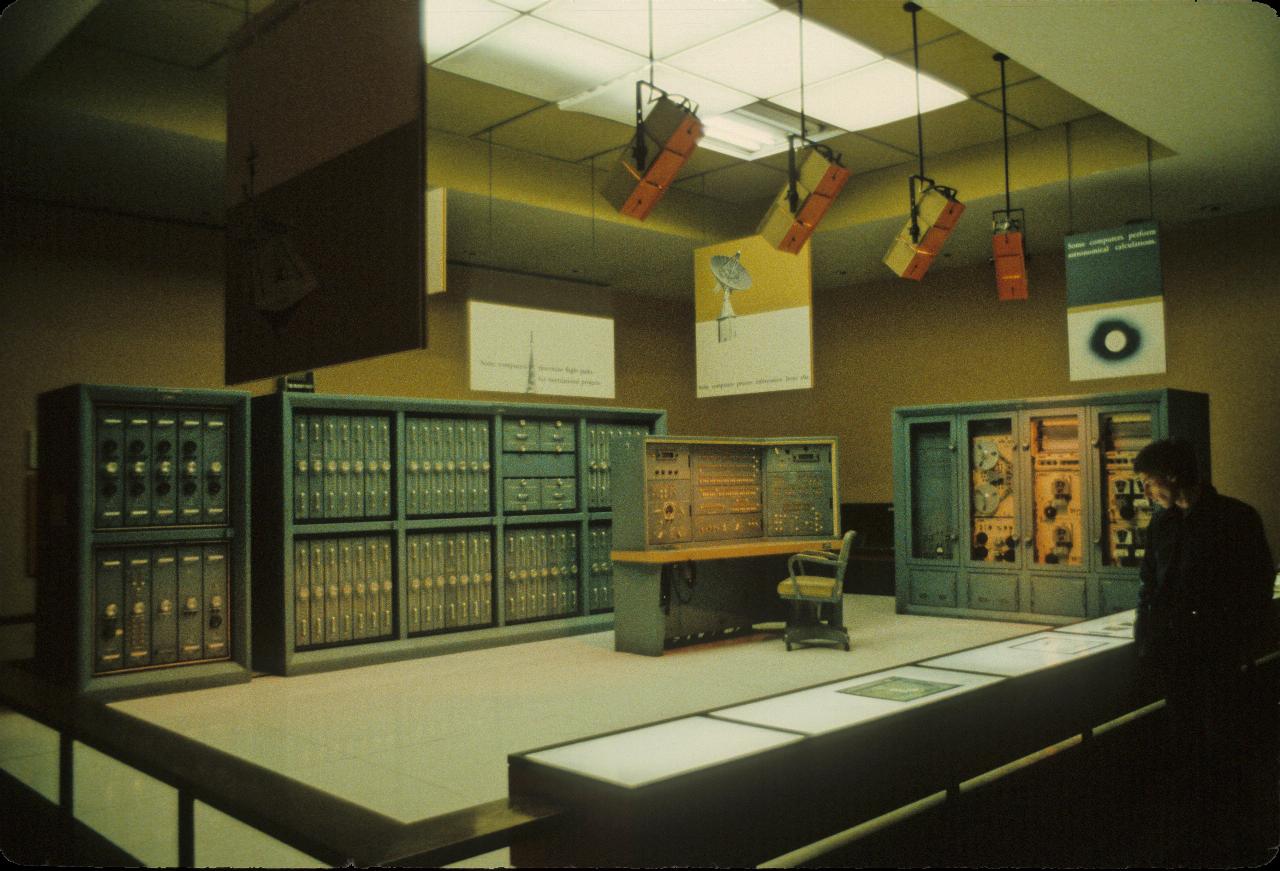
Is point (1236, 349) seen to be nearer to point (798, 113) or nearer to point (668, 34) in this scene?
point (798, 113)

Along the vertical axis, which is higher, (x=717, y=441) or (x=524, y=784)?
(x=717, y=441)

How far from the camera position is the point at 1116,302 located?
6438 mm

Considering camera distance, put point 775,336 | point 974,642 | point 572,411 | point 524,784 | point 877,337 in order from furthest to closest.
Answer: point 877,337
point 572,411
point 974,642
point 775,336
point 524,784

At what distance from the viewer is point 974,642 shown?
706 centimetres

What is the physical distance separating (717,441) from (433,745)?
3.41 meters

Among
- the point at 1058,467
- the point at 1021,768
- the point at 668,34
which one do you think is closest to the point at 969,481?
the point at 1058,467

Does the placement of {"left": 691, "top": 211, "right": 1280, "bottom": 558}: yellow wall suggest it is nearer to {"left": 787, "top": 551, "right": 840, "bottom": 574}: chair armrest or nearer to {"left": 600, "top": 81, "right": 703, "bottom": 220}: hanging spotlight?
{"left": 787, "top": 551, "right": 840, "bottom": 574}: chair armrest

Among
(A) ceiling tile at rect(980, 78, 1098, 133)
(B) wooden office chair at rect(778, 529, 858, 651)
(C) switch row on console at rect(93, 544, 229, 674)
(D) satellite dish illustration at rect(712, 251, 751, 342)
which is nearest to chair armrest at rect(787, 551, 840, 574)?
(B) wooden office chair at rect(778, 529, 858, 651)

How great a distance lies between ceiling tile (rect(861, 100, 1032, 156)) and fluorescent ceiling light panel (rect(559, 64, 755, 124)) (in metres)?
1.42

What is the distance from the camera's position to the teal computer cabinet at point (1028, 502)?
24.5 ft

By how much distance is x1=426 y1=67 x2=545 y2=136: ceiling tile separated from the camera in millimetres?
6508

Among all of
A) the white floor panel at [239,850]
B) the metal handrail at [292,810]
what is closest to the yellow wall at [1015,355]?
Answer: the white floor panel at [239,850]

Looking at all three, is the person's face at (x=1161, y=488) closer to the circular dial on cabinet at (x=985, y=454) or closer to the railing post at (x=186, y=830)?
the railing post at (x=186, y=830)

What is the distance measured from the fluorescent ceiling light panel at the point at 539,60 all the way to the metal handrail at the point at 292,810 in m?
4.32
